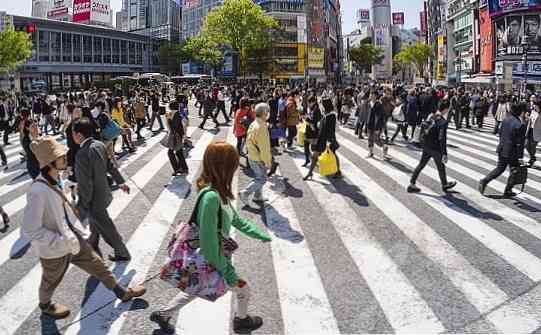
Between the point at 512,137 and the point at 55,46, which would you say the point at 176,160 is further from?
the point at 55,46

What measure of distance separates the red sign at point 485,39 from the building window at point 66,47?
61823mm

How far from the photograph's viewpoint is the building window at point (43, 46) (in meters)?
70.3

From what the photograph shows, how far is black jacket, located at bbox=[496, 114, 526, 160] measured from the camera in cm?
777

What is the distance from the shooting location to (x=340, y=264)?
5.26 meters

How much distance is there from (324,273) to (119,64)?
9208 cm

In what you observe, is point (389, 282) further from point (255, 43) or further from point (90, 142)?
point (255, 43)

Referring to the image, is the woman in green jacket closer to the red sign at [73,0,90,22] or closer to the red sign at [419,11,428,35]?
the red sign at [73,0,90,22]

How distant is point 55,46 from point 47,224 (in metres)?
78.7

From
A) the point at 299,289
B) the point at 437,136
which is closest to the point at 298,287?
the point at 299,289

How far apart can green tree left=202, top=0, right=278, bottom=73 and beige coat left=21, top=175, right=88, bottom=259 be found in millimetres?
51387

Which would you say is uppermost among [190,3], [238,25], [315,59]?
[190,3]

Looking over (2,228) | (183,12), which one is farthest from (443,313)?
(183,12)

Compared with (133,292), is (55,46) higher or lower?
higher

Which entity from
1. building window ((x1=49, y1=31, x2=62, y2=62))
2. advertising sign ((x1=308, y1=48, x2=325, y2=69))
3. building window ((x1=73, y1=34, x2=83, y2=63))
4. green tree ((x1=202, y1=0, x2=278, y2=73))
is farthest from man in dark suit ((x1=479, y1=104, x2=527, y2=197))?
building window ((x1=73, y1=34, x2=83, y2=63))
